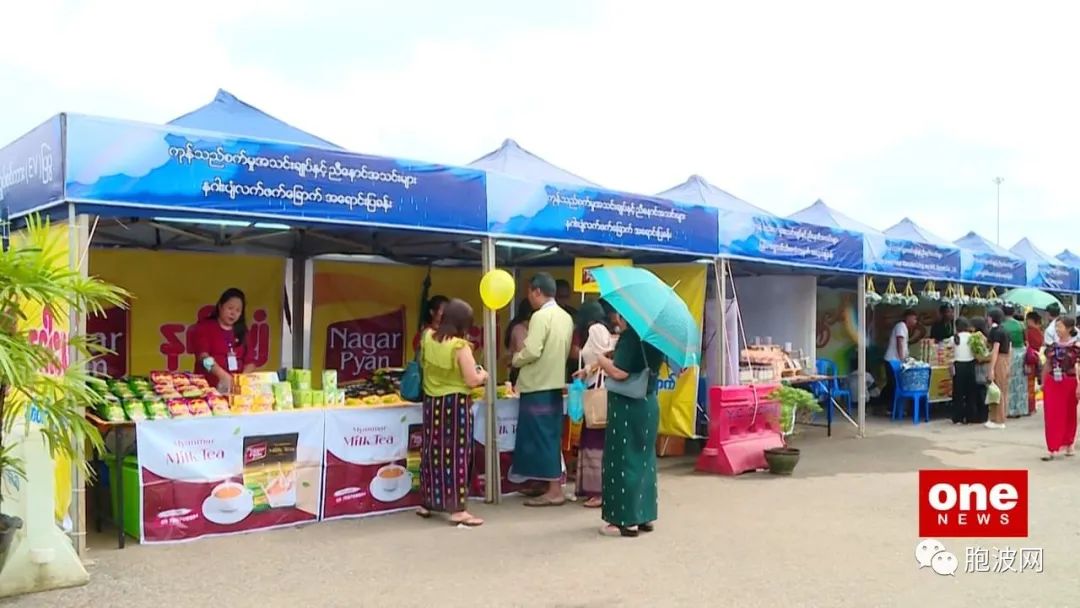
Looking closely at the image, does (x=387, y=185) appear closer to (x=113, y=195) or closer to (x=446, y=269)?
(x=113, y=195)

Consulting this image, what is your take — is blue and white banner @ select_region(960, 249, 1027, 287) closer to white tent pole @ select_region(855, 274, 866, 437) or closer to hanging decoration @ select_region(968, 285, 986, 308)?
hanging decoration @ select_region(968, 285, 986, 308)

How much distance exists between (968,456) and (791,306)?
2.42 meters

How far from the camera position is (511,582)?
179 inches

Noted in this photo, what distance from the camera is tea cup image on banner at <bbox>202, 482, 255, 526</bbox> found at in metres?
5.29

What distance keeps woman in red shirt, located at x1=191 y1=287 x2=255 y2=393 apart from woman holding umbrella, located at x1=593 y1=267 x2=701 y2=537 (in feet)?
8.77

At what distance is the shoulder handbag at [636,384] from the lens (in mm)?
5336

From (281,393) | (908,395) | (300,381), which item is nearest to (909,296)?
(908,395)

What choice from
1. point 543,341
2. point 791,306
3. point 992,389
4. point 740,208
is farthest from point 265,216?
point 992,389

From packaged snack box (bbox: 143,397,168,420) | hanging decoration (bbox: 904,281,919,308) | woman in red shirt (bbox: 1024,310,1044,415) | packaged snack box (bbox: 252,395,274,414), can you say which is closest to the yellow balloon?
packaged snack box (bbox: 252,395,274,414)

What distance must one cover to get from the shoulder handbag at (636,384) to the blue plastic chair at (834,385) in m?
5.67

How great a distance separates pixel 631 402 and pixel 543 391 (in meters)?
0.99

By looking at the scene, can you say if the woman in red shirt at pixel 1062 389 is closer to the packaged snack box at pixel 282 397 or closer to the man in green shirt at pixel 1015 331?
the man in green shirt at pixel 1015 331

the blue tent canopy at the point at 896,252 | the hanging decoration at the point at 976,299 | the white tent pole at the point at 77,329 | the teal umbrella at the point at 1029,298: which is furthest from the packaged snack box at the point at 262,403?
the teal umbrella at the point at 1029,298

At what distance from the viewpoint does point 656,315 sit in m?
5.09
